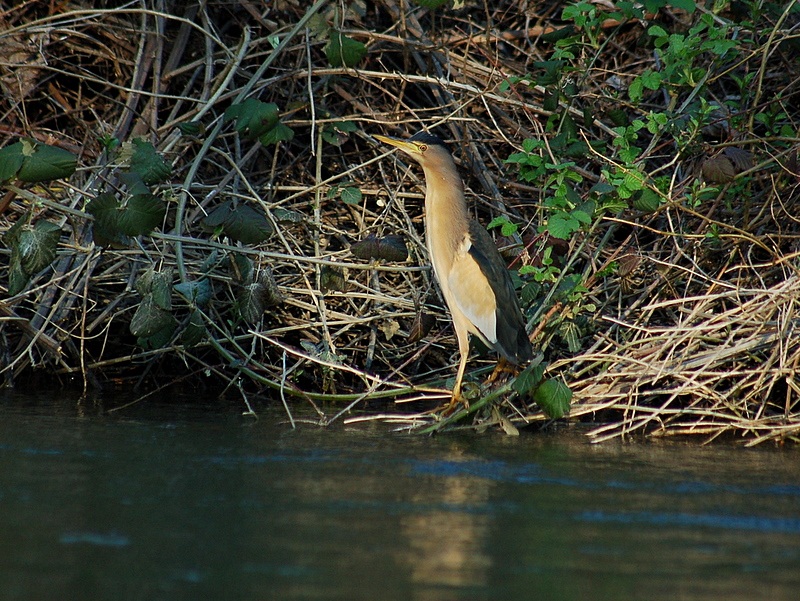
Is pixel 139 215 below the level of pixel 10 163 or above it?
below

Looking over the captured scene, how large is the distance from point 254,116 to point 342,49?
0.45 m

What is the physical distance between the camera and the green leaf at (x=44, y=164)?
3.48 meters

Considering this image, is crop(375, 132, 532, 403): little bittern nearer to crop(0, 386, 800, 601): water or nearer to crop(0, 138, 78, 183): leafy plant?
crop(0, 386, 800, 601): water

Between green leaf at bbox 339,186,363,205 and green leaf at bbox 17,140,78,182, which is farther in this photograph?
green leaf at bbox 339,186,363,205

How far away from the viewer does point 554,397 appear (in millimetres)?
3469

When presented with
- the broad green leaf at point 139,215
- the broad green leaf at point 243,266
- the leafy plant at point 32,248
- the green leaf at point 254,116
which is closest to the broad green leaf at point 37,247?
the leafy plant at point 32,248

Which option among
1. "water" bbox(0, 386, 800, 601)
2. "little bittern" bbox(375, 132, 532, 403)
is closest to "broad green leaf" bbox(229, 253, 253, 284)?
"water" bbox(0, 386, 800, 601)

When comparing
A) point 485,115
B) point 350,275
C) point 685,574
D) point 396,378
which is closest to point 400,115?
point 485,115

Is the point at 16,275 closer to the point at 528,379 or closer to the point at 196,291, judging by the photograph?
the point at 196,291

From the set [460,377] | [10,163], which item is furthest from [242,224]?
[460,377]

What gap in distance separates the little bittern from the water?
35 cm

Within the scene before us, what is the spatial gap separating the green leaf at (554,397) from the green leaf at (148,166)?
1561 millimetres

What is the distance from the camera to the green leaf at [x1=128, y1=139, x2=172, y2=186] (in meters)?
3.77

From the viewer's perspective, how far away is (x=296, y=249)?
456cm
